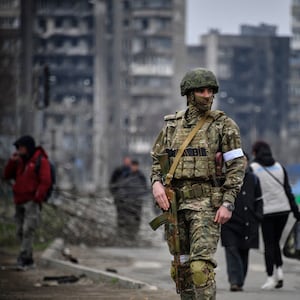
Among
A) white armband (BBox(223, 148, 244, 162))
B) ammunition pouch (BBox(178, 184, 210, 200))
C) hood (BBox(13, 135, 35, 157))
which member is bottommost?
ammunition pouch (BBox(178, 184, 210, 200))

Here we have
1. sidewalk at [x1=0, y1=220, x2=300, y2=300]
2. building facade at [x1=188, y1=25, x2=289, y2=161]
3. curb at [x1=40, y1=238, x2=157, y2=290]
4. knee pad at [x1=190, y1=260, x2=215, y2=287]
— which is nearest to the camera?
knee pad at [x1=190, y1=260, x2=215, y2=287]

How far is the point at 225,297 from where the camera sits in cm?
1280

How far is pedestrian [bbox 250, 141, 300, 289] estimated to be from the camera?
13.8 m

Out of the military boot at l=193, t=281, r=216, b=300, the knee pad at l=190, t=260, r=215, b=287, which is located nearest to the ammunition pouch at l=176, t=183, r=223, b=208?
the knee pad at l=190, t=260, r=215, b=287

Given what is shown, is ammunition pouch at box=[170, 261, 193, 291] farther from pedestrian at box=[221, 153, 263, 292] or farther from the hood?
the hood

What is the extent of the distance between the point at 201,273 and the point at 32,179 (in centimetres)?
644

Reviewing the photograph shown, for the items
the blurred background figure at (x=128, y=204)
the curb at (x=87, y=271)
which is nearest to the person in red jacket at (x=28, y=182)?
the curb at (x=87, y=271)

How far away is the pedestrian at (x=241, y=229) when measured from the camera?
44.1 feet

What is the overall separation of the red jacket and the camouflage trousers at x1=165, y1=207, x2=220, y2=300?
19.3 ft

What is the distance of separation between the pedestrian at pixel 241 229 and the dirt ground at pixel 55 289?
0.64m

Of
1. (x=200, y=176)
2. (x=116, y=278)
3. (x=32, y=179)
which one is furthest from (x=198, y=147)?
(x=32, y=179)

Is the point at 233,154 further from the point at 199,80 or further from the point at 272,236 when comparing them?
the point at 272,236

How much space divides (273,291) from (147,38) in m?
162

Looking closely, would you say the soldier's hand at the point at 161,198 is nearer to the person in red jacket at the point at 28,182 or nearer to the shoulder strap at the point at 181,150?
the shoulder strap at the point at 181,150
